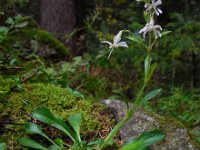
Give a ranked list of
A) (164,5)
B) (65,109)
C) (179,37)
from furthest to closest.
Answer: (164,5) < (179,37) < (65,109)

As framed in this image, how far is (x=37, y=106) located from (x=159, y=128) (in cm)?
76

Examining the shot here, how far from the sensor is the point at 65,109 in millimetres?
2373

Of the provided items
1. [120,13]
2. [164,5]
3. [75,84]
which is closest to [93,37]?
[120,13]

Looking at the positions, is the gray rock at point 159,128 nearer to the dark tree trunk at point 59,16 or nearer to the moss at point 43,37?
the moss at point 43,37

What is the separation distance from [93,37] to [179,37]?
4.33 m

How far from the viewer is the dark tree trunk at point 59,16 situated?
22.7 feet

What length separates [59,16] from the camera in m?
6.97

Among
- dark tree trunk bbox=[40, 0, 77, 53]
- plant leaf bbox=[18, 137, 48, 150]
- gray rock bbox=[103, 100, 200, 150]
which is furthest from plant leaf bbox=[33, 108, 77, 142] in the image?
dark tree trunk bbox=[40, 0, 77, 53]

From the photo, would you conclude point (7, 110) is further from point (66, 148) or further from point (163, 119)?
point (163, 119)

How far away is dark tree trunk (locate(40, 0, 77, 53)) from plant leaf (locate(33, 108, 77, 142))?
4.93m

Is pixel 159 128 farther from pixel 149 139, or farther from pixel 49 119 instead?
pixel 49 119

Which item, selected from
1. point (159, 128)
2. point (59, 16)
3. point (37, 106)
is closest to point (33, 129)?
point (37, 106)

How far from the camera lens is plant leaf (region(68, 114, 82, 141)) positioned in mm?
2025

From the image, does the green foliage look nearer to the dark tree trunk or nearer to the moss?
the moss
